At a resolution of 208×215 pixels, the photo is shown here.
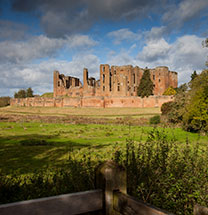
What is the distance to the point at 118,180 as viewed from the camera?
2203 mm

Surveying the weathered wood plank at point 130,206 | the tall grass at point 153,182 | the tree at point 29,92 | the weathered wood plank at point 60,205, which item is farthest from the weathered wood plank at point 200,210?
the tree at point 29,92

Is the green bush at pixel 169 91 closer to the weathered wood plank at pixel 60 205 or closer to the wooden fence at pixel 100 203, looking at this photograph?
the wooden fence at pixel 100 203

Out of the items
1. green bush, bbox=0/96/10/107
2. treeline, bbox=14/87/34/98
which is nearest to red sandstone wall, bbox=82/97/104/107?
green bush, bbox=0/96/10/107

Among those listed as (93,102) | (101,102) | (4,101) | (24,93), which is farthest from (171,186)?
(24,93)

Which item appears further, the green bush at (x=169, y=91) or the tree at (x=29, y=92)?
the tree at (x=29, y=92)

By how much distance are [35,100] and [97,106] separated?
22.1 m

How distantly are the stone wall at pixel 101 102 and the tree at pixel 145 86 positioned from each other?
5133mm

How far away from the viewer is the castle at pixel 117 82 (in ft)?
222

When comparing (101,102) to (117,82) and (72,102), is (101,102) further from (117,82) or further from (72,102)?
(117,82)

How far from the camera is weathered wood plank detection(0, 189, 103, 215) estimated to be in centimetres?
176

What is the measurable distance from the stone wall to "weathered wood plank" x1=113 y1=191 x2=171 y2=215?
54.2 metres

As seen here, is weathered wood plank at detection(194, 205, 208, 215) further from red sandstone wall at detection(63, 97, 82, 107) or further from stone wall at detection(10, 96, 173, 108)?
red sandstone wall at detection(63, 97, 82, 107)

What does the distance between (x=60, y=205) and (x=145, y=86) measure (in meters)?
63.9

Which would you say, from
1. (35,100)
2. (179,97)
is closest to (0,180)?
(179,97)
